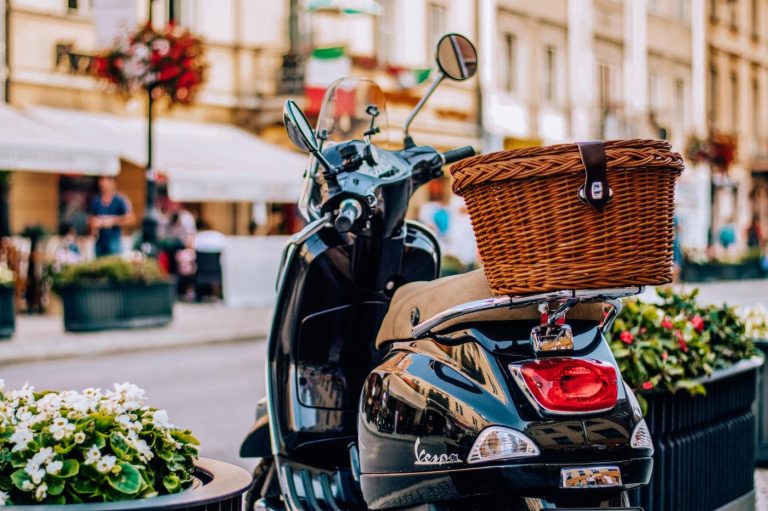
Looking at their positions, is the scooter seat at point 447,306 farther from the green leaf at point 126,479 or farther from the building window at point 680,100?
the building window at point 680,100

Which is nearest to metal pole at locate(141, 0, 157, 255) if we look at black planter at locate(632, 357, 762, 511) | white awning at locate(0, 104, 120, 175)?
white awning at locate(0, 104, 120, 175)

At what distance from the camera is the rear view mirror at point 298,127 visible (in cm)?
329

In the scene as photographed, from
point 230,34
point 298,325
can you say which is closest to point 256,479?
point 298,325

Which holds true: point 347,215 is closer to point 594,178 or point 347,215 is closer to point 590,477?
point 594,178

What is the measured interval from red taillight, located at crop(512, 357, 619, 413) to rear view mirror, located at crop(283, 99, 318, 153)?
3.15 feet

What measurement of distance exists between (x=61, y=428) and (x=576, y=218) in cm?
128

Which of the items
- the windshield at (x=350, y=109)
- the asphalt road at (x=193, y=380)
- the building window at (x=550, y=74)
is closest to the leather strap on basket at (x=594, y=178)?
the windshield at (x=350, y=109)

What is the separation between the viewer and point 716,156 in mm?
31516

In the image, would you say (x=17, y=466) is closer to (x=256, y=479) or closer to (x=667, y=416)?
(x=256, y=479)

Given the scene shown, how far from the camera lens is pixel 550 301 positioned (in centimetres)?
276

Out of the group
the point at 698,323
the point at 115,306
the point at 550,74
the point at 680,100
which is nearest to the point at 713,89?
the point at 680,100

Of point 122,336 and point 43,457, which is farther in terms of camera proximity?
point 122,336

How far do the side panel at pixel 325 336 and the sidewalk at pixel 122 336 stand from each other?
7.68 metres

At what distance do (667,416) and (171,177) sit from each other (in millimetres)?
15112
